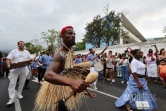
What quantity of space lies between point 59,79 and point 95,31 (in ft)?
89.6

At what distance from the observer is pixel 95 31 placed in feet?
93.5

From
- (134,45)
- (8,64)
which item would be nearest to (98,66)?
(8,64)

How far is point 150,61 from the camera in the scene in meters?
9.05

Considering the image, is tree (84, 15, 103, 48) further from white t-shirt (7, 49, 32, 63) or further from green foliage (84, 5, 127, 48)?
white t-shirt (7, 49, 32, 63)

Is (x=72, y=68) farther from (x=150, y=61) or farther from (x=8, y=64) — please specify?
(x=150, y=61)

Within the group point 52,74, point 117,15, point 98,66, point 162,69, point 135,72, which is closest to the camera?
point 52,74

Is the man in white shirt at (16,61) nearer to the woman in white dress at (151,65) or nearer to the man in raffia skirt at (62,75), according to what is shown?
the man in raffia skirt at (62,75)

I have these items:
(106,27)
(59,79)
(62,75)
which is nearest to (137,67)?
(62,75)

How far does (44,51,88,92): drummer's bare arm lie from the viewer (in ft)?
4.69

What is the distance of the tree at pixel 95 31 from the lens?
2774 cm

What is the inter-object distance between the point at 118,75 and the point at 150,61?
3.31 metres

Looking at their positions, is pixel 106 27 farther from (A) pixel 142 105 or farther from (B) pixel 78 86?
(B) pixel 78 86

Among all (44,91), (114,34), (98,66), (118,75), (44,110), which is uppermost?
(114,34)

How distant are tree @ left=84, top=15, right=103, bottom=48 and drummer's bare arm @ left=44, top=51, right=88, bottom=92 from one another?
26249mm
